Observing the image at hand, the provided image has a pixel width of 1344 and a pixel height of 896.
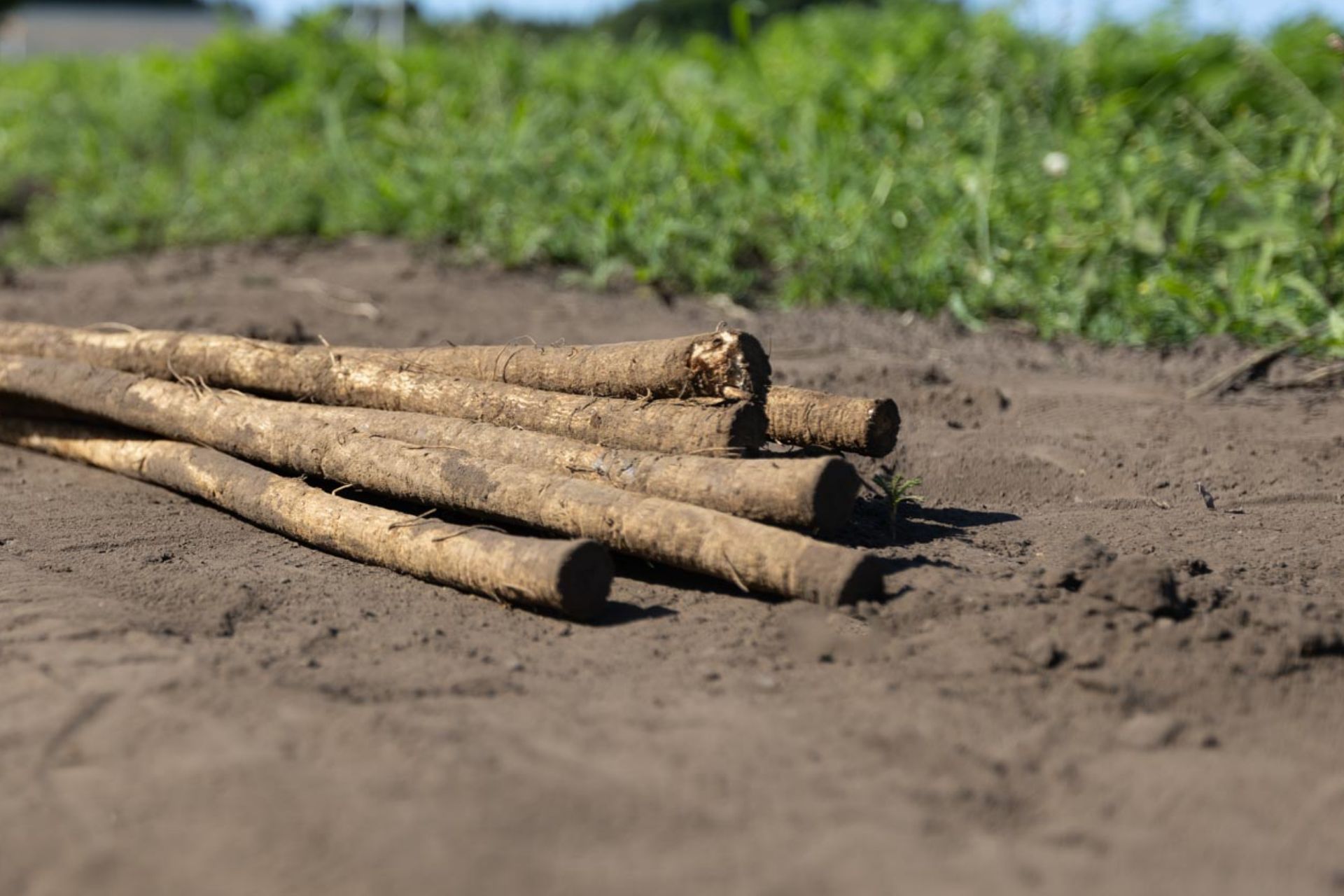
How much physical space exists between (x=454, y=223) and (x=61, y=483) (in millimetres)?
3669

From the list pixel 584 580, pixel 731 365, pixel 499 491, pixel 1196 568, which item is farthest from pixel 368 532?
pixel 1196 568

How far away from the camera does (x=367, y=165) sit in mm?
8781

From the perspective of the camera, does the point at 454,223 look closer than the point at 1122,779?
No

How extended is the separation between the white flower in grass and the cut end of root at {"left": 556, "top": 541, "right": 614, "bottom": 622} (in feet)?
15.0

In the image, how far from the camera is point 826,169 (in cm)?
702

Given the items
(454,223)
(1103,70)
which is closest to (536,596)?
(454,223)

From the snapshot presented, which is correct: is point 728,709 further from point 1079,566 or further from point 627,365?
point 627,365

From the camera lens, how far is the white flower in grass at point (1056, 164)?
6.72 metres

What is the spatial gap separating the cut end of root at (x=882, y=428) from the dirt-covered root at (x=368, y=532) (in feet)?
2.75

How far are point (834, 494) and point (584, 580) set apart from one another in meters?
0.62

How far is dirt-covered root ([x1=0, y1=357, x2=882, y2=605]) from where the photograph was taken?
117 inches

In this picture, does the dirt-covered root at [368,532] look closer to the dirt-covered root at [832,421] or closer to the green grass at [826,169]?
the dirt-covered root at [832,421]

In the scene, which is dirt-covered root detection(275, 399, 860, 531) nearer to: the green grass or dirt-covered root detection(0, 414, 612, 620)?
dirt-covered root detection(0, 414, 612, 620)

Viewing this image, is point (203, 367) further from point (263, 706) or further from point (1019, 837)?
point (1019, 837)
